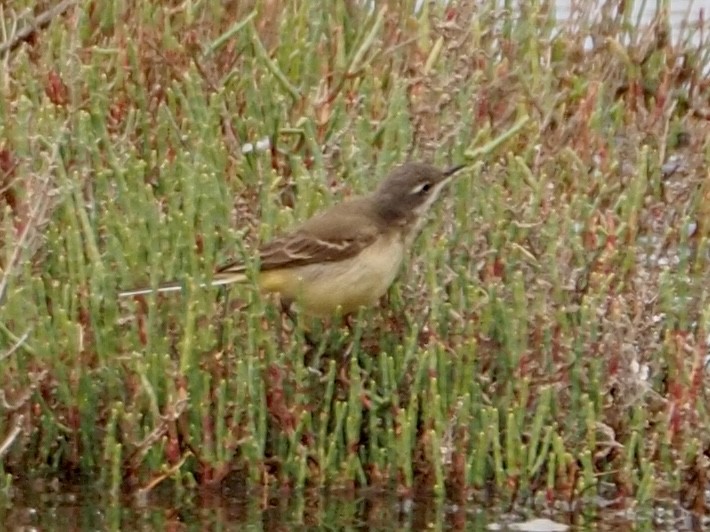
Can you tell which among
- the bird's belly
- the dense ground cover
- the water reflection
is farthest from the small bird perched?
the water reflection

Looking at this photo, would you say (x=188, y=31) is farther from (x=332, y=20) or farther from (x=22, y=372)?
(x=22, y=372)

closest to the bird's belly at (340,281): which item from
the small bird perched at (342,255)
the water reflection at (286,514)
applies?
the small bird perched at (342,255)

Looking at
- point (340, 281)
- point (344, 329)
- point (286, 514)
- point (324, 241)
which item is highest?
point (324, 241)

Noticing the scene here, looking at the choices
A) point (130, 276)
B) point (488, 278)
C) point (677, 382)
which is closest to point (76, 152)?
point (130, 276)

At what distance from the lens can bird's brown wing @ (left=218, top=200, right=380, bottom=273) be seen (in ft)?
22.0

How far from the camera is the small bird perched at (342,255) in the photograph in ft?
22.0

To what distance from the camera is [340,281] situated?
22.2 ft

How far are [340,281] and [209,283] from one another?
0.52 m

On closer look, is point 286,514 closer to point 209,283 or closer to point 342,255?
point 209,283

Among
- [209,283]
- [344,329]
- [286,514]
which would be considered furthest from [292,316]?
[286,514]

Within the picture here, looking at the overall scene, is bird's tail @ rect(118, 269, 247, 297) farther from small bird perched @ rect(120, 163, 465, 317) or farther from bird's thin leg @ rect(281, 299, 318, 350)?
bird's thin leg @ rect(281, 299, 318, 350)

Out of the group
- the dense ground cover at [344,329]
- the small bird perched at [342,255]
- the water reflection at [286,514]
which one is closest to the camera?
the water reflection at [286,514]

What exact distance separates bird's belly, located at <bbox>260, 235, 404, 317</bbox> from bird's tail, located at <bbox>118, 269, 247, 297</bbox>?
0.56ft

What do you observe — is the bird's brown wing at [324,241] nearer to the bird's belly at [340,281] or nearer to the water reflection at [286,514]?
the bird's belly at [340,281]
